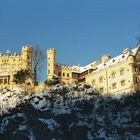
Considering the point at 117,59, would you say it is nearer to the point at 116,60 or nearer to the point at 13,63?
the point at 116,60

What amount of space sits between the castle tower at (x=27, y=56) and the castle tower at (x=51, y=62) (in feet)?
14.8

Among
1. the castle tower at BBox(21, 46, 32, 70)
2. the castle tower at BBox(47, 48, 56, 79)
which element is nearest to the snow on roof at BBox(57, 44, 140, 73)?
the castle tower at BBox(47, 48, 56, 79)

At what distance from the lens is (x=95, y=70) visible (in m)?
134

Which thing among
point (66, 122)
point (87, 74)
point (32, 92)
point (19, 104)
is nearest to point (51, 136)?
point (66, 122)

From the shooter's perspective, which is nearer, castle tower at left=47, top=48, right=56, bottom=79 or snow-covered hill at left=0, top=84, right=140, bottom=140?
snow-covered hill at left=0, top=84, right=140, bottom=140

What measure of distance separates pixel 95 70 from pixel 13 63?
2015cm

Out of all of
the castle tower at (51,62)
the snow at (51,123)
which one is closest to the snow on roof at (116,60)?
the castle tower at (51,62)

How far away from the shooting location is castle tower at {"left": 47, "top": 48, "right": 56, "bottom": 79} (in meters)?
133

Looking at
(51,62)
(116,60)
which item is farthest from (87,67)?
(116,60)

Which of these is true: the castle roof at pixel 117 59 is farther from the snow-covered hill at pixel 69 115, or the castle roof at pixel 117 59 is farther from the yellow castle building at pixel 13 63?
the yellow castle building at pixel 13 63

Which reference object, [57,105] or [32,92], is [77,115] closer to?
[57,105]

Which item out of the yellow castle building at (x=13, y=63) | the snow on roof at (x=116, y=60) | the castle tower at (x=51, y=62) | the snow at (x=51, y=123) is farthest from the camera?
the castle tower at (x=51, y=62)

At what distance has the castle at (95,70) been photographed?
119 metres

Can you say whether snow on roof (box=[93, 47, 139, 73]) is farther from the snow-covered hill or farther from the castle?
the snow-covered hill
